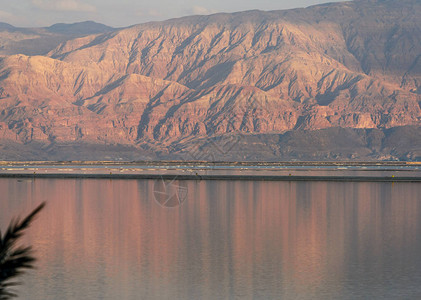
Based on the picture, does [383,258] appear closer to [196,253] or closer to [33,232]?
[196,253]

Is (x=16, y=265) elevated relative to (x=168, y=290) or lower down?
elevated

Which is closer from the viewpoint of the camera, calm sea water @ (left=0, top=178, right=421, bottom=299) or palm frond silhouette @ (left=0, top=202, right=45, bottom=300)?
palm frond silhouette @ (left=0, top=202, right=45, bottom=300)

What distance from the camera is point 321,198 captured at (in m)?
68.8

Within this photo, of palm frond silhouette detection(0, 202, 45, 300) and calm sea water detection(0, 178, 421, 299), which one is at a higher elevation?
palm frond silhouette detection(0, 202, 45, 300)

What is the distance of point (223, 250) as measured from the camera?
32844mm

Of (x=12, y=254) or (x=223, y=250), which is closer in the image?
(x=12, y=254)

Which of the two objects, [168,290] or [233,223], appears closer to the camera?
[168,290]

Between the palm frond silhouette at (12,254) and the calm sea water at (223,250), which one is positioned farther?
the calm sea water at (223,250)

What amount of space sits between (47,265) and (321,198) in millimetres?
43587

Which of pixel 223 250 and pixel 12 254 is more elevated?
pixel 12 254

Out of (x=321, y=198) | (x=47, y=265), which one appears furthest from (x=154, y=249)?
(x=321, y=198)

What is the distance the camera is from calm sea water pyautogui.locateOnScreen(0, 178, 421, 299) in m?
24.0

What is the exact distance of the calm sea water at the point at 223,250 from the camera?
24.0 m

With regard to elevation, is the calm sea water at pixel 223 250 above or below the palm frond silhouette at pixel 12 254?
below
